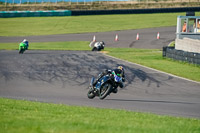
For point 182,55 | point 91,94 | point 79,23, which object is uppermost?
point 79,23

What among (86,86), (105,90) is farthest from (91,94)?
(86,86)

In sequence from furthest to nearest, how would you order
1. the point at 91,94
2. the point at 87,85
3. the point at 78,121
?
1. the point at 87,85
2. the point at 91,94
3. the point at 78,121

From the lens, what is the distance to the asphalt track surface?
1327 cm

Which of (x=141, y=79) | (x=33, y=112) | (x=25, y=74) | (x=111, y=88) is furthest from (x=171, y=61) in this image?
(x=33, y=112)

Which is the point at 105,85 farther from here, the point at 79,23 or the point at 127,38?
the point at 79,23

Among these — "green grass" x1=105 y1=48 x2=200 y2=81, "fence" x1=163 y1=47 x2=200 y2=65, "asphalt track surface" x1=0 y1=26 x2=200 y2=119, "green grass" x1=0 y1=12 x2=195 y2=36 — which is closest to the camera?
"asphalt track surface" x1=0 y1=26 x2=200 y2=119

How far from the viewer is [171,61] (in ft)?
84.0

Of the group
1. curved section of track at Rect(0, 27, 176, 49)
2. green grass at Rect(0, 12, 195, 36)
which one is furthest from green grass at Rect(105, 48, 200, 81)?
green grass at Rect(0, 12, 195, 36)

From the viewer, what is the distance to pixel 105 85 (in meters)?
13.7

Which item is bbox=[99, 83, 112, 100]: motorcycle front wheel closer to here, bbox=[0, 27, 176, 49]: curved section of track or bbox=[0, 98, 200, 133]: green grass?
bbox=[0, 98, 200, 133]: green grass

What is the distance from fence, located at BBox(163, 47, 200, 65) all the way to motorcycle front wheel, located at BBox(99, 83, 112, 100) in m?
10.3

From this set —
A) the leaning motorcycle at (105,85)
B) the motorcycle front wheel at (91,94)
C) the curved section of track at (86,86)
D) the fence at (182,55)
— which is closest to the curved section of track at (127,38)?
the fence at (182,55)

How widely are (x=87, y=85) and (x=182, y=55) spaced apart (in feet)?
30.7

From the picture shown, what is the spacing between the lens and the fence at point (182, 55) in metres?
22.9
